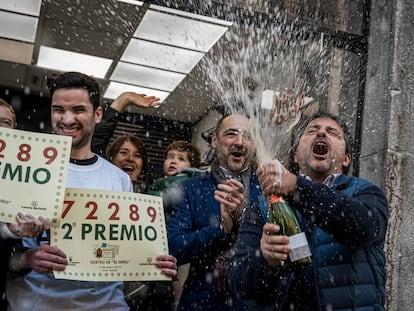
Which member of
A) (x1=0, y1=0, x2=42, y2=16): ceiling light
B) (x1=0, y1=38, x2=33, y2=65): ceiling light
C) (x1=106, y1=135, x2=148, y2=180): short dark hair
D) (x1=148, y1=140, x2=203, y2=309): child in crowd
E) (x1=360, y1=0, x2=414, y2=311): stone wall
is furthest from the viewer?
(x1=0, y1=38, x2=33, y2=65): ceiling light

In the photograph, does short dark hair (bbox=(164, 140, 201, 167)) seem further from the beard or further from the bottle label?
the bottle label

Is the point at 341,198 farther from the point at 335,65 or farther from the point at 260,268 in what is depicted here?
the point at 335,65

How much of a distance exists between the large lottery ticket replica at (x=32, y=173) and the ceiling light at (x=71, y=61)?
5.85m

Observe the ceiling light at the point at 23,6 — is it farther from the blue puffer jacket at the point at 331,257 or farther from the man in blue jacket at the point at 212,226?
the blue puffer jacket at the point at 331,257

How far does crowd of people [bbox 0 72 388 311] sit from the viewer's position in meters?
3.11

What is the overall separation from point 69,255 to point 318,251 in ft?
3.98

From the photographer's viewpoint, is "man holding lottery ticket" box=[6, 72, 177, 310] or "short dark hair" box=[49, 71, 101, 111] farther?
"short dark hair" box=[49, 71, 101, 111]

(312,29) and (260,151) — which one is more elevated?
(312,29)

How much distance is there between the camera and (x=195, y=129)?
444 inches

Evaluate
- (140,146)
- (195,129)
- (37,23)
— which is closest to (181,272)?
(140,146)

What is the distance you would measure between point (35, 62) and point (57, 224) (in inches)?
266

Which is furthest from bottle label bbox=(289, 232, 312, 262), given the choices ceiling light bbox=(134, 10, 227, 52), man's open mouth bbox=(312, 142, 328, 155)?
ceiling light bbox=(134, 10, 227, 52)

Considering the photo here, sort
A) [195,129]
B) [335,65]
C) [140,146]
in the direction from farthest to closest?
[195,129] → [335,65] → [140,146]

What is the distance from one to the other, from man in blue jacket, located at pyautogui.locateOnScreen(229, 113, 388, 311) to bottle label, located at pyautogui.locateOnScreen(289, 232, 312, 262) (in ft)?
0.08
